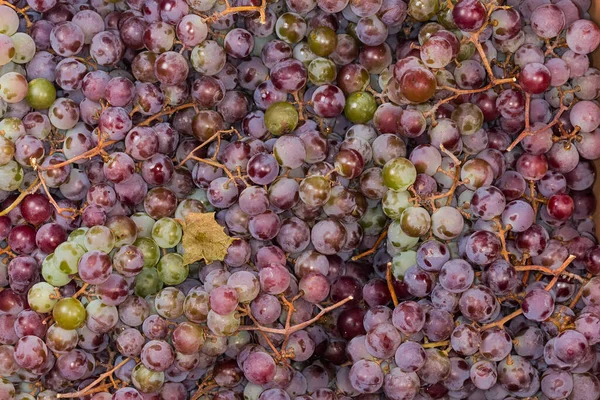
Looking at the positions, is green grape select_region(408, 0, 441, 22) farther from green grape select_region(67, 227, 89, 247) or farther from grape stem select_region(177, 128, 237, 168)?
green grape select_region(67, 227, 89, 247)

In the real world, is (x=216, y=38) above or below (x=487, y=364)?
above

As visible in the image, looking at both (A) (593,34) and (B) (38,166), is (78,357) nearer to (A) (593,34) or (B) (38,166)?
(B) (38,166)

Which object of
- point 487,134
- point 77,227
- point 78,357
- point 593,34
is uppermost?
point 593,34

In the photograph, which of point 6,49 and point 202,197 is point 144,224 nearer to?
point 202,197

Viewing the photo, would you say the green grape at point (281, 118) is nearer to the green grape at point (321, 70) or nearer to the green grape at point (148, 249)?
the green grape at point (321, 70)

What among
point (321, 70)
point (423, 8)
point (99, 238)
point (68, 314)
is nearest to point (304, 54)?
point (321, 70)

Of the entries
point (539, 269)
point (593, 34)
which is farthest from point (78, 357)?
point (593, 34)
